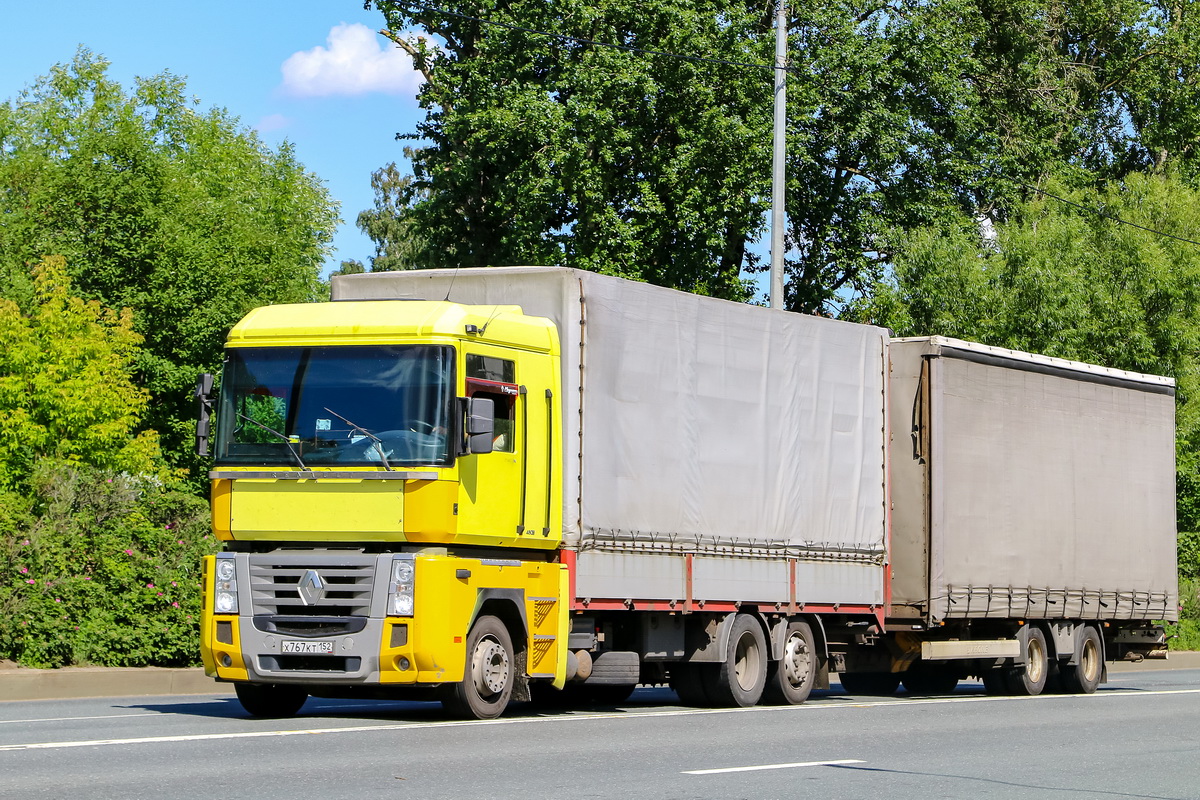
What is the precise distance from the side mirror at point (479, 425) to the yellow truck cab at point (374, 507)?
2 centimetres

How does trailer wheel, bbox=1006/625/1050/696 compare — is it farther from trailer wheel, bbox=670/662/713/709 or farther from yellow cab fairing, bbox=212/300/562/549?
yellow cab fairing, bbox=212/300/562/549

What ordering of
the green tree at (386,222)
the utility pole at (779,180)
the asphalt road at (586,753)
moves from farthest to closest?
the green tree at (386,222), the utility pole at (779,180), the asphalt road at (586,753)

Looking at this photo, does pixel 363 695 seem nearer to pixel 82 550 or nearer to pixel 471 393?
pixel 471 393

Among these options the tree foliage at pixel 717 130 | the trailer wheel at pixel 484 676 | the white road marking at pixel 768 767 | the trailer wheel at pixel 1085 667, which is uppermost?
the tree foliage at pixel 717 130

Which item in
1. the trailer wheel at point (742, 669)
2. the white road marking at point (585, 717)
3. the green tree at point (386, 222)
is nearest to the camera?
the white road marking at point (585, 717)

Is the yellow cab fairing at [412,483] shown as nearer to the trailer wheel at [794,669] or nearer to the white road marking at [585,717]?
the white road marking at [585,717]

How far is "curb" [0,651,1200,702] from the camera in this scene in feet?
56.1

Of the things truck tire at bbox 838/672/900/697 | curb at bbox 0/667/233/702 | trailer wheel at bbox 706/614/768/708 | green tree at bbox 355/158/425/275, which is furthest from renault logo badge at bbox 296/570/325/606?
green tree at bbox 355/158/425/275

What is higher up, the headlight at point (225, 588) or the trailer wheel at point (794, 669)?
the headlight at point (225, 588)

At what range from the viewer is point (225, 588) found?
13.8 metres

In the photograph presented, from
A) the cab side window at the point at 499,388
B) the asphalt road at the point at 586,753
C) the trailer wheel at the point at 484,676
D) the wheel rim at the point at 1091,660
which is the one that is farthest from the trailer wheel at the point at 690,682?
the wheel rim at the point at 1091,660

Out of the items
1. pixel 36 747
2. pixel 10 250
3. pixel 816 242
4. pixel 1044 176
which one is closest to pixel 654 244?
pixel 816 242

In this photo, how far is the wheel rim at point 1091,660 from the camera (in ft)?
72.6

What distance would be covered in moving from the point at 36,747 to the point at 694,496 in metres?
6.98
